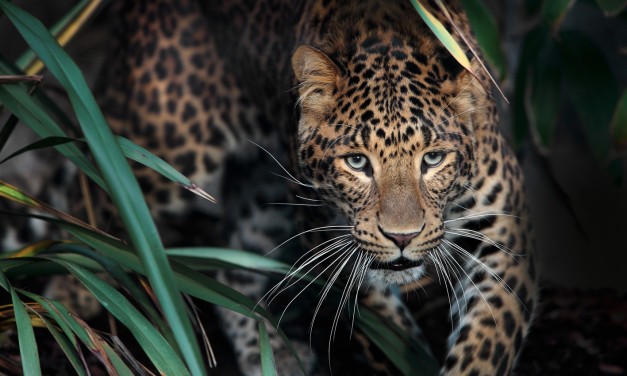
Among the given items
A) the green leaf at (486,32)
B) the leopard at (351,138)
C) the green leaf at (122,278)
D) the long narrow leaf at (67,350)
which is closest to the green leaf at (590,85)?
the green leaf at (486,32)

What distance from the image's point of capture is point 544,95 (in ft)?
16.9

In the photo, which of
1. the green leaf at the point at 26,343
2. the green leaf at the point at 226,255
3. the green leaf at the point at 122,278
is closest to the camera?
the green leaf at the point at 26,343

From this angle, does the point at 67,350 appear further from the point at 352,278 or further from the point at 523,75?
the point at 523,75

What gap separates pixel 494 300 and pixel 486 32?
1.20 meters

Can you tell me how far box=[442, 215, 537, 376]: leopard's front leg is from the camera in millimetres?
3688

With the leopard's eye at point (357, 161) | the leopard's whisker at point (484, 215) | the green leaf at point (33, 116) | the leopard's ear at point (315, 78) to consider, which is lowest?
the leopard's whisker at point (484, 215)

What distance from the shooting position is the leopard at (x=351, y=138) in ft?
11.4

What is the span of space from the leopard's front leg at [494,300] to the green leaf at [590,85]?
1.33 m

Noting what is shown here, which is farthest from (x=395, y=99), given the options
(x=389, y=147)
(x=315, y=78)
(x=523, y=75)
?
(x=523, y=75)

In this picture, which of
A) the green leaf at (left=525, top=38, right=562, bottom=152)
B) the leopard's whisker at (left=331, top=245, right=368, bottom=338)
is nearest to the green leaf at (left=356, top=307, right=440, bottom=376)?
the leopard's whisker at (left=331, top=245, right=368, bottom=338)

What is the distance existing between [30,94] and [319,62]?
0.97m

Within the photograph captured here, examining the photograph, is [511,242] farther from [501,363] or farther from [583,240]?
[583,240]

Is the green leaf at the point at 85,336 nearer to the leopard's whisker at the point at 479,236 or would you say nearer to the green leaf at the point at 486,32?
the leopard's whisker at the point at 479,236

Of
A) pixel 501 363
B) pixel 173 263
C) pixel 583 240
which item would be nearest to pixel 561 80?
pixel 583 240
